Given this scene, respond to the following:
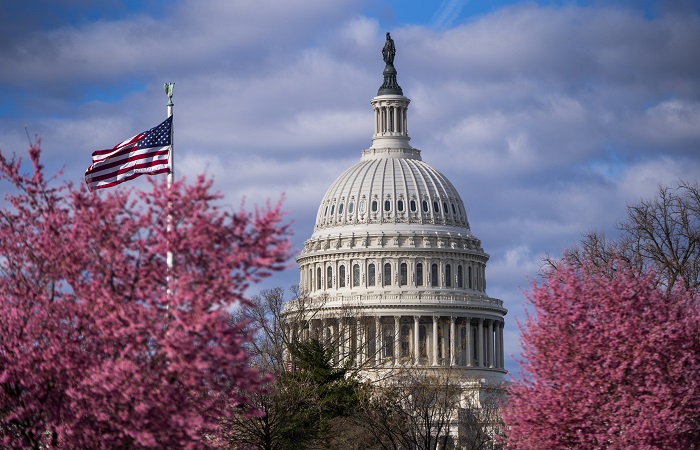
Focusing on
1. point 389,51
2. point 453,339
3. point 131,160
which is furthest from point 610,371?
point 389,51

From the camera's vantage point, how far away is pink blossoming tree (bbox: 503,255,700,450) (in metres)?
35.9

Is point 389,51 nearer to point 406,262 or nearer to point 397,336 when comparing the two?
point 406,262

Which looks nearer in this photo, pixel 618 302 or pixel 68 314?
pixel 68 314

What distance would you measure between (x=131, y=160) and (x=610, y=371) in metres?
12.6

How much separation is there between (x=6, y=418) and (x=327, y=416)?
5189 cm

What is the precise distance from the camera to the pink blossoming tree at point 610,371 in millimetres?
35875

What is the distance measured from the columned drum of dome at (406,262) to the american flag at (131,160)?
120850mm

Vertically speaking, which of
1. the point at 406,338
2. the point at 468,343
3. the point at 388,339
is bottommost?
the point at 388,339

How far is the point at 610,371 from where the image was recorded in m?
36.1

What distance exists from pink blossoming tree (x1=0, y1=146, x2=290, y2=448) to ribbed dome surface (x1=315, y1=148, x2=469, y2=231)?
144081mm

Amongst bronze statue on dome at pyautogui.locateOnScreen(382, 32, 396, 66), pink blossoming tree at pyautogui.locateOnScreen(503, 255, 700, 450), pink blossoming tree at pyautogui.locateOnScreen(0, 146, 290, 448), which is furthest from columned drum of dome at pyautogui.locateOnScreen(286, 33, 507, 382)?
pink blossoming tree at pyautogui.locateOnScreen(0, 146, 290, 448)

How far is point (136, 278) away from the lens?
27.4 m

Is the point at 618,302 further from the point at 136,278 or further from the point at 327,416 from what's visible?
the point at 327,416

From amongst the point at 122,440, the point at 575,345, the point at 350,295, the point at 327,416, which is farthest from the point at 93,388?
the point at 350,295
